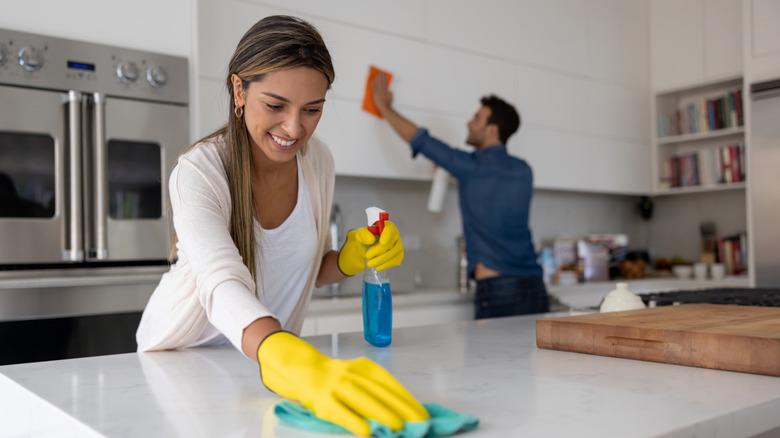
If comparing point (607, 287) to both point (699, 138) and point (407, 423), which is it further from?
point (407, 423)

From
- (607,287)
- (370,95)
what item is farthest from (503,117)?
(607,287)

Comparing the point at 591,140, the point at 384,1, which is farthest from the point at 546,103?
the point at 384,1

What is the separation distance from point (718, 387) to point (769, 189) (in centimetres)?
348

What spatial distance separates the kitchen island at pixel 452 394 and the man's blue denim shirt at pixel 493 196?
201 centimetres

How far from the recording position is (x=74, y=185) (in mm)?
2404

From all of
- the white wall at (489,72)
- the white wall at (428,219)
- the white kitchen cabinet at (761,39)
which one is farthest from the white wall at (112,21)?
the white kitchen cabinet at (761,39)

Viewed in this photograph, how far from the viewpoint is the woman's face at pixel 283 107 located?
1300mm

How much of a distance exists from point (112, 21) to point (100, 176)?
0.52 m

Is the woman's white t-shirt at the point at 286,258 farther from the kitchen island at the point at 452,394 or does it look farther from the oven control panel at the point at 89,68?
the oven control panel at the point at 89,68

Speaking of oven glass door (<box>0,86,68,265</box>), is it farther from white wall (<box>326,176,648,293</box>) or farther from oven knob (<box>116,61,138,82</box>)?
white wall (<box>326,176,648,293</box>)

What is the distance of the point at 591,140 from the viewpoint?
4.43 meters

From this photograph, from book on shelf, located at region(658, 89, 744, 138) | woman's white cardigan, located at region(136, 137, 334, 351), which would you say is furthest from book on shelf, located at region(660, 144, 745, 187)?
woman's white cardigan, located at region(136, 137, 334, 351)

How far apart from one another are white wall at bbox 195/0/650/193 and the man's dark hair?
0.26 meters

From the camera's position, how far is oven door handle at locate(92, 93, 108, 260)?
8.01ft
